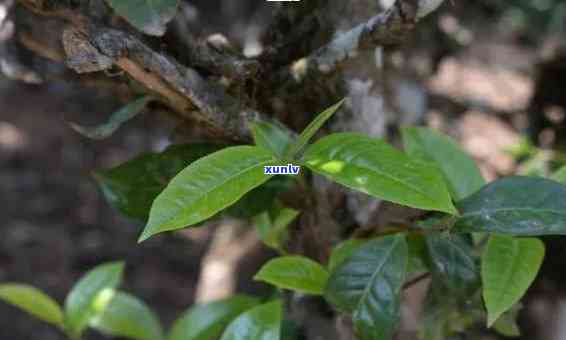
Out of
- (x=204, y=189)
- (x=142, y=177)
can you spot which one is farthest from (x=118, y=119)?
(x=204, y=189)

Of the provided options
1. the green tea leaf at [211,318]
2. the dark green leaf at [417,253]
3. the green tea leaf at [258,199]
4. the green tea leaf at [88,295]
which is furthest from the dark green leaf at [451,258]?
the green tea leaf at [88,295]

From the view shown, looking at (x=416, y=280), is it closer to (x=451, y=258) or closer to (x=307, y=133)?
(x=451, y=258)

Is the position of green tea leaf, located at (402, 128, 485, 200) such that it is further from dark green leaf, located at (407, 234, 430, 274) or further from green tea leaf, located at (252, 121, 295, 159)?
green tea leaf, located at (252, 121, 295, 159)

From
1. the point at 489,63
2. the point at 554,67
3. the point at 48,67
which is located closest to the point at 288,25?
the point at 48,67

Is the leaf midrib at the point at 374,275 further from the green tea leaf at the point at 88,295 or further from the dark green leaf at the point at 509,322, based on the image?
the green tea leaf at the point at 88,295

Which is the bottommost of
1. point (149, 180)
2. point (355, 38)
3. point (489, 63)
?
point (489, 63)

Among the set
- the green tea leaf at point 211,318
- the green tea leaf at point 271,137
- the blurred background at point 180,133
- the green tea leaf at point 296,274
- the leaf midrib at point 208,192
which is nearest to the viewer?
the leaf midrib at point 208,192

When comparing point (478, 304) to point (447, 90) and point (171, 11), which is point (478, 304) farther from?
point (447, 90)
